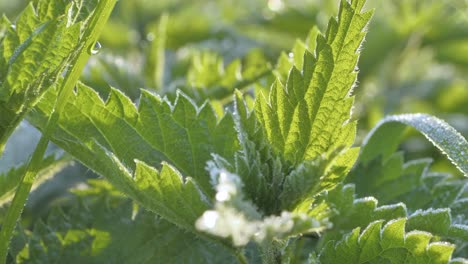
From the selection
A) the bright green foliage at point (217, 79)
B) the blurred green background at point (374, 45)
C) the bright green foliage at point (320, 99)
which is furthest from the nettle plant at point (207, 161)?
the blurred green background at point (374, 45)

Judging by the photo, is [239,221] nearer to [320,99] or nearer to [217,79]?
[320,99]

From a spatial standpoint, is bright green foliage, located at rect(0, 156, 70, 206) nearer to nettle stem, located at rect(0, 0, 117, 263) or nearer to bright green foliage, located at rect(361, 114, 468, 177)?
nettle stem, located at rect(0, 0, 117, 263)

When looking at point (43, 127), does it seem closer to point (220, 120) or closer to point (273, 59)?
point (220, 120)

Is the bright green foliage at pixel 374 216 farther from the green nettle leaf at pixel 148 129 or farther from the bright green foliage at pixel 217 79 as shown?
the bright green foliage at pixel 217 79

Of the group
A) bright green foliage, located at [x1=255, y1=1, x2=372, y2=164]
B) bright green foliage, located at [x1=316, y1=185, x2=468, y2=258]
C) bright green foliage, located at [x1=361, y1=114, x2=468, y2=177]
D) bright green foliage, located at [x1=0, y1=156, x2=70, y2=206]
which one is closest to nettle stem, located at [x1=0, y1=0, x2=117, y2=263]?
bright green foliage, located at [x1=0, y1=156, x2=70, y2=206]

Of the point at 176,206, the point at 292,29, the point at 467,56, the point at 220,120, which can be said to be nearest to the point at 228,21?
the point at 292,29
